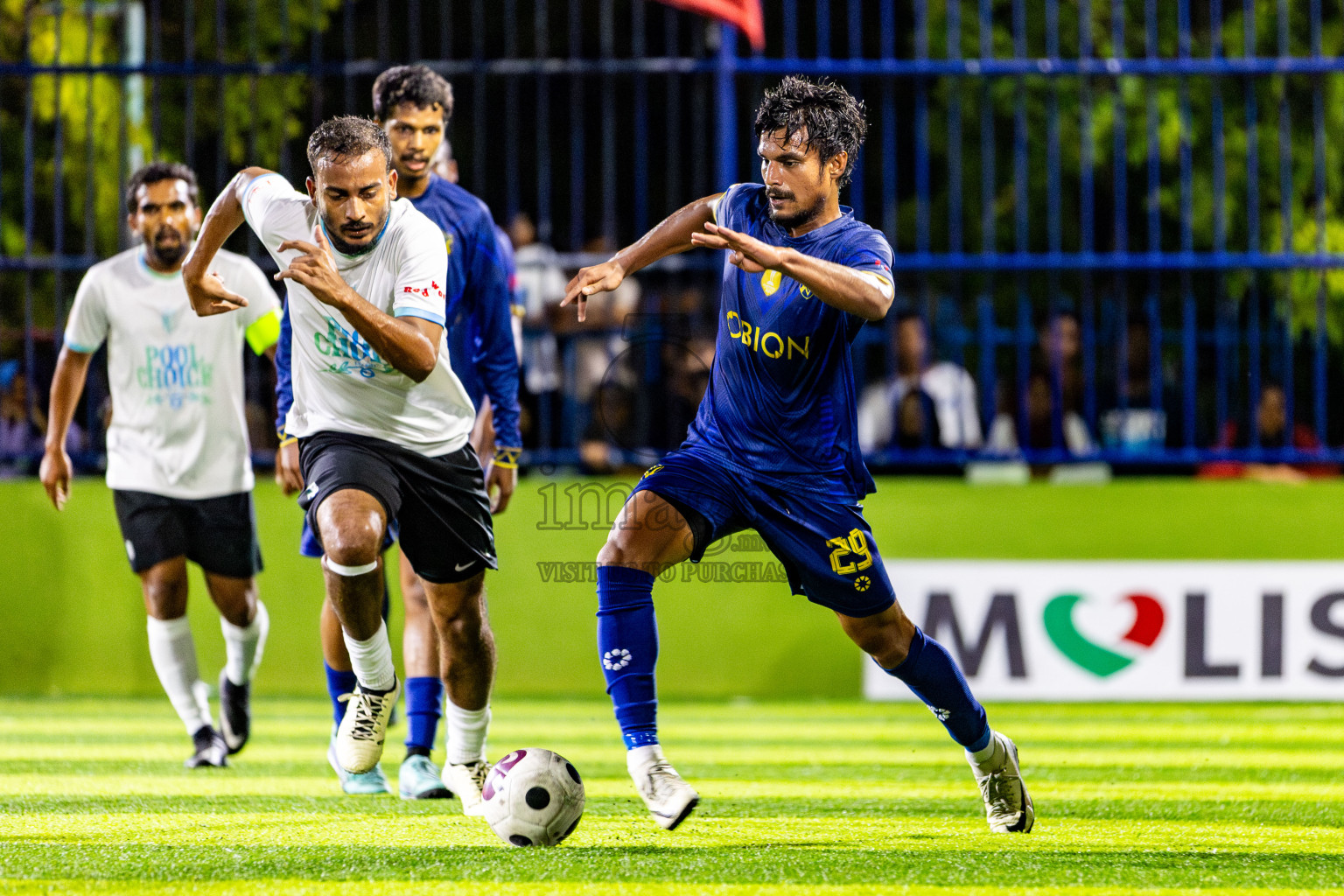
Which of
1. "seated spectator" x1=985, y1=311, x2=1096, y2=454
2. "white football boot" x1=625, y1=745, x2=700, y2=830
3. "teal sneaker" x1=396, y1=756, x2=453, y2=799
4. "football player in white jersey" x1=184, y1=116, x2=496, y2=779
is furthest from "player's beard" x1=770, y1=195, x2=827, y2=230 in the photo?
"seated spectator" x1=985, y1=311, x2=1096, y2=454

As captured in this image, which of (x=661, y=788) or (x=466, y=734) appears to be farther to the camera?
(x=466, y=734)

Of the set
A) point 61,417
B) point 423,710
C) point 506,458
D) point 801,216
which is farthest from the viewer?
point 61,417

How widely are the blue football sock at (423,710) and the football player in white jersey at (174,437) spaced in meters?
1.18

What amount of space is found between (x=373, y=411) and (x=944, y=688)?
176cm

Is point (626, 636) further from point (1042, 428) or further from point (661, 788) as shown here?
point (1042, 428)

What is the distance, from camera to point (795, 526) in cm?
473

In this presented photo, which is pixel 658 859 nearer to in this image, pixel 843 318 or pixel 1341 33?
pixel 843 318

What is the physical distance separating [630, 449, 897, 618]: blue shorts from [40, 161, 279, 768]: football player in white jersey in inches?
98.1

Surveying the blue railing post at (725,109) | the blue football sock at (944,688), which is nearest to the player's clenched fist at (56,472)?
the blue football sock at (944,688)

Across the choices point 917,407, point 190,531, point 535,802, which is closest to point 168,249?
point 190,531

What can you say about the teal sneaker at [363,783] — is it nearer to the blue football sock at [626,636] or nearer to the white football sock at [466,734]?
the white football sock at [466,734]

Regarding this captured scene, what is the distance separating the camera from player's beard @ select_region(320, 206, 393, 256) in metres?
4.96

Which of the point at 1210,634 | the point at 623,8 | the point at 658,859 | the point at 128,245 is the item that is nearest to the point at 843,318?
the point at 658,859

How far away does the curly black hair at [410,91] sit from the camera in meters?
5.85
